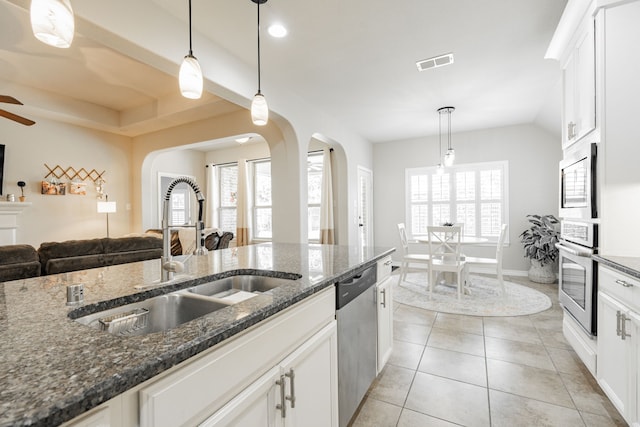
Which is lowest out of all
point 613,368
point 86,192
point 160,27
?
point 613,368

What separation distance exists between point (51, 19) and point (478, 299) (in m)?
4.50

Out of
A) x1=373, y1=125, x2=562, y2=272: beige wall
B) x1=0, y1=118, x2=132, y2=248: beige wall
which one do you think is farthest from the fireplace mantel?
x1=373, y1=125, x2=562, y2=272: beige wall

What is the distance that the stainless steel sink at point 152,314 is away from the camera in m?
1.06

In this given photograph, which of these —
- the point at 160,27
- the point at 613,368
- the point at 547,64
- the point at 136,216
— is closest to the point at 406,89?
the point at 547,64

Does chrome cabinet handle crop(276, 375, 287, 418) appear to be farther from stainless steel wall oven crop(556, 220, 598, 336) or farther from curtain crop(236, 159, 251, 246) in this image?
curtain crop(236, 159, 251, 246)

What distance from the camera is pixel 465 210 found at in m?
5.69

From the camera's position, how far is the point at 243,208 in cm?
659

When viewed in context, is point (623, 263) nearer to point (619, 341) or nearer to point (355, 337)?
point (619, 341)

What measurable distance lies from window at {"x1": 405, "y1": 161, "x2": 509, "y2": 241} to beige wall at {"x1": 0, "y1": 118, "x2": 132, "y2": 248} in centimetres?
572

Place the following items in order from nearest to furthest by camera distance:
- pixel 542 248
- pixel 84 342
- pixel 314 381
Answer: pixel 84 342, pixel 314 381, pixel 542 248

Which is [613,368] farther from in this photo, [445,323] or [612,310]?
[445,323]

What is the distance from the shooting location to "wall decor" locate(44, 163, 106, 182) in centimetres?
496

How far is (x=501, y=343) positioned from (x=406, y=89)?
9.63 feet

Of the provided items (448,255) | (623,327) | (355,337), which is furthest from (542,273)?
(355,337)
